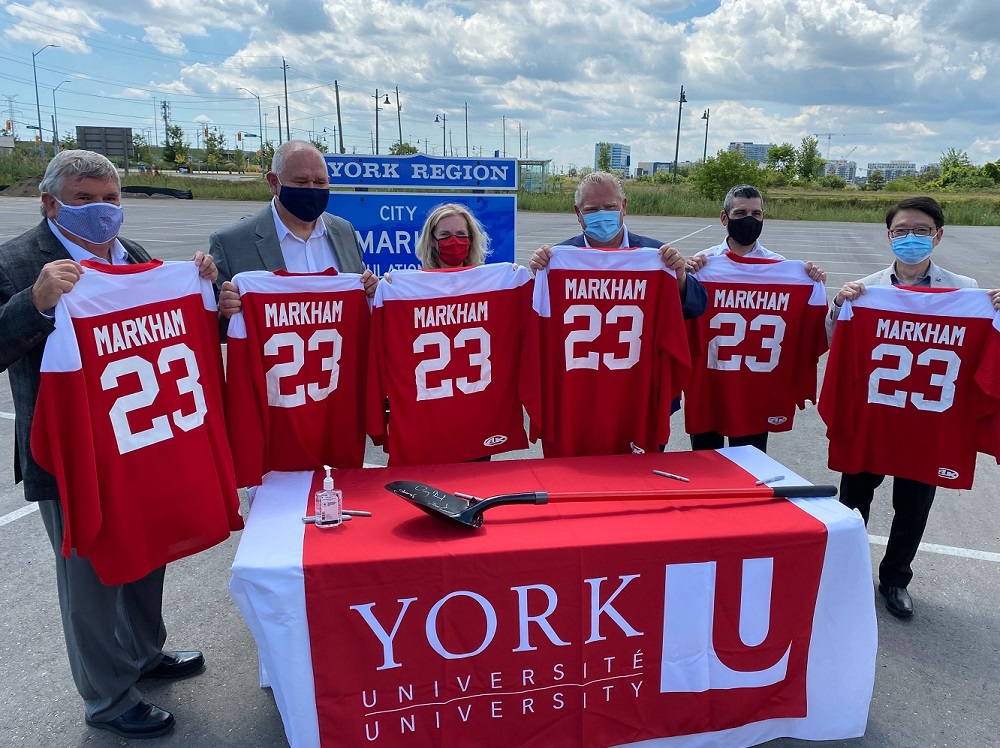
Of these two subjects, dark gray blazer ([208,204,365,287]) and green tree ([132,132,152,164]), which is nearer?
dark gray blazer ([208,204,365,287])

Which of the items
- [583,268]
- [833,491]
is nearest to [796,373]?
[833,491]

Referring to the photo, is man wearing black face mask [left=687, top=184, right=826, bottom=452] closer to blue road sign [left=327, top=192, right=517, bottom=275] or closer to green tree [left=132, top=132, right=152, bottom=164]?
blue road sign [left=327, top=192, right=517, bottom=275]

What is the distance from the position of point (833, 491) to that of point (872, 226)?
1513 inches

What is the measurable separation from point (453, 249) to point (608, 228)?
2.81ft

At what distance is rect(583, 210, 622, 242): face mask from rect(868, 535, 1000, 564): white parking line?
8.72ft

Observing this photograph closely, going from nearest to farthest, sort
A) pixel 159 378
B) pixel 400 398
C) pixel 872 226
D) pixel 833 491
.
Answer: pixel 159 378 → pixel 833 491 → pixel 400 398 → pixel 872 226

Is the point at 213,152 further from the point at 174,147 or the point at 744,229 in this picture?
the point at 744,229

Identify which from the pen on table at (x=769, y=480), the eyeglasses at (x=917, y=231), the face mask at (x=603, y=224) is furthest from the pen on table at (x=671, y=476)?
the eyeglasses at (x=917, y=231)

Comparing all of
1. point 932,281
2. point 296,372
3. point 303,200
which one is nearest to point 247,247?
point 303,200

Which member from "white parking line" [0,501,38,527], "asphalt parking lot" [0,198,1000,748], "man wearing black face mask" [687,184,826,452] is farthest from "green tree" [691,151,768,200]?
"white parking line" [0,501,38,527]

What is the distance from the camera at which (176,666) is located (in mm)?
A: 3256

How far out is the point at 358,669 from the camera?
99.9 inches

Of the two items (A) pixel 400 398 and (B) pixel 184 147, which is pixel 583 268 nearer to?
(A) pixel 400 398

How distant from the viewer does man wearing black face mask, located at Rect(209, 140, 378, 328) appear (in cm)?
365
